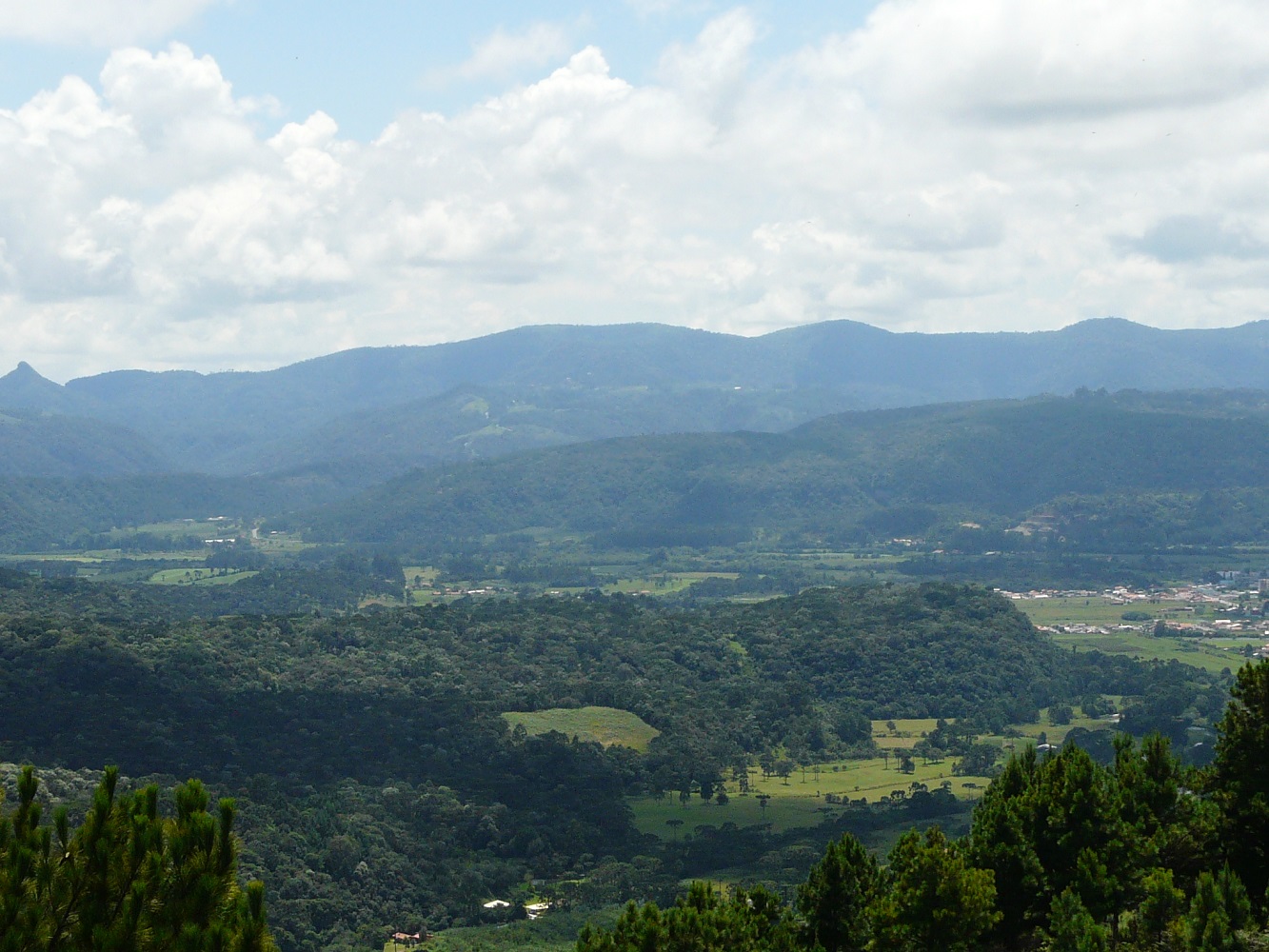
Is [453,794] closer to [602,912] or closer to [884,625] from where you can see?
[602,912]

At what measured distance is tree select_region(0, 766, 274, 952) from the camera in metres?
18.7

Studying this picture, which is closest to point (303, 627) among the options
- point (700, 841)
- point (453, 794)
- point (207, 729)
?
point (207, 729)

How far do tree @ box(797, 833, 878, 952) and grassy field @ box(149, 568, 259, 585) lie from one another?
15125 centimetres

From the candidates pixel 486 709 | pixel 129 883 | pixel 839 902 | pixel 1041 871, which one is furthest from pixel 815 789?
pixel 129 883

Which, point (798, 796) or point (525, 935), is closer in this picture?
point (525, 935)

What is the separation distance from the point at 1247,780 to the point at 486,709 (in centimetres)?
6203

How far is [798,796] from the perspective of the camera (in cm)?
8131

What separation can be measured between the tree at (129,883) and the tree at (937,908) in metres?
16.7

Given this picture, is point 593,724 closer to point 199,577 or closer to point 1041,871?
point 1041,871

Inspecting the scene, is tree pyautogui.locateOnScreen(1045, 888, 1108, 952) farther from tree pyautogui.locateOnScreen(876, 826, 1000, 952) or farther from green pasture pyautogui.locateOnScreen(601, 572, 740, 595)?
green pasture pyautogui.locateOnScreen(601, 572, 740, 595)

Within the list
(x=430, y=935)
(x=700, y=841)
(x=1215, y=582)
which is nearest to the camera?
(x=430, y=935)

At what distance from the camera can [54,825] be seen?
20938 mm

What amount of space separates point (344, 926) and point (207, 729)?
79.7ft

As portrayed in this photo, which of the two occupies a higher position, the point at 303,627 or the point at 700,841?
the point at 303,627
